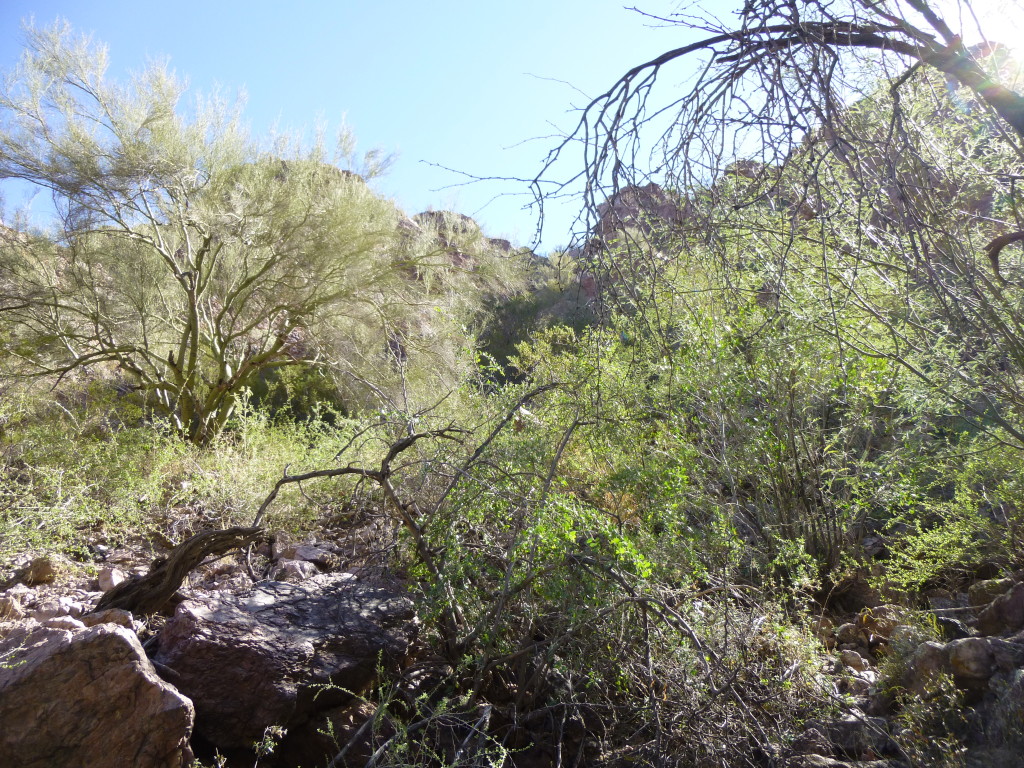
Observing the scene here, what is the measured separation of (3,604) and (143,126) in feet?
20.0

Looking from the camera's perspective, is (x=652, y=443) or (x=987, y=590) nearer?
(x=987, y=590)

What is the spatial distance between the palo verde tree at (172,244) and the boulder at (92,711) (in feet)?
19.5

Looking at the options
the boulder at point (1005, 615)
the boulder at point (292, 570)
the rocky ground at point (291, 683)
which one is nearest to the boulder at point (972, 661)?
the rocky ground at point (291, 683)

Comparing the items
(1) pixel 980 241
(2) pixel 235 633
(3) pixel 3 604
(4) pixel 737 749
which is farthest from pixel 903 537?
(3) pixel 3 604

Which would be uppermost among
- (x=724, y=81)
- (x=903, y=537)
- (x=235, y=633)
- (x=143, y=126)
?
(x=143, y=126)

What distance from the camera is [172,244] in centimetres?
894

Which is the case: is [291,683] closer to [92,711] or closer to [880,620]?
[92,711]

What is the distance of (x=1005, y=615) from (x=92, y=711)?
3.84 metres

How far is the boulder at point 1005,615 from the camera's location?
3.06 metres

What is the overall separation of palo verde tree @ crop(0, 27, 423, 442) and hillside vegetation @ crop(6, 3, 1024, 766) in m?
0.05

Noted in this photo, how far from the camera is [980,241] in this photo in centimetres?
330

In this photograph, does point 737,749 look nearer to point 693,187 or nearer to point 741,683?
point 741,683

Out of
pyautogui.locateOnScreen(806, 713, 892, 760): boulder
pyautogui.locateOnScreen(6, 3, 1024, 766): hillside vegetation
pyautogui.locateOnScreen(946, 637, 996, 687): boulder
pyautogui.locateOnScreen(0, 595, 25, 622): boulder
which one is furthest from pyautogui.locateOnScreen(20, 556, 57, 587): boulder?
pyautogui.locateOnScreen(946, 637, 996, 687): boulder

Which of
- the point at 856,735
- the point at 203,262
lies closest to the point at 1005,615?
the point at 856,735
